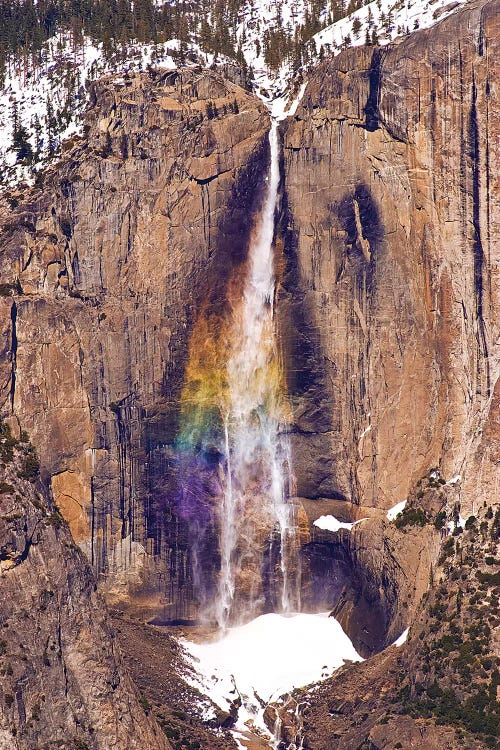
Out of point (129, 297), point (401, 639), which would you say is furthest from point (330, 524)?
point (129, 297)

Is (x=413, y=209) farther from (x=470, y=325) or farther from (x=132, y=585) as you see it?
(x=132, y=585)

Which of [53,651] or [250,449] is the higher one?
[250,449]

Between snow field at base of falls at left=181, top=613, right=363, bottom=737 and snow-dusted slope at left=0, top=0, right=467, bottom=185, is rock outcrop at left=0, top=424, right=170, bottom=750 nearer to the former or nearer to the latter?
snow field at base of falls at left=181, top=613, right=363, bottom=737

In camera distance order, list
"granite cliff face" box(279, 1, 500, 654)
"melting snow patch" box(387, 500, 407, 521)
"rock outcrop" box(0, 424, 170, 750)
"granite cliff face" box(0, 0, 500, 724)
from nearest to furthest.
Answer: "rock outcrop" box(0, 424, 170, 750) < "granite cliff face" box(279, 1, 500, 654) < "granite cliff face" box(0, 0, 500, 724) < "melting snow patch" box(387, 500, 407, 521)

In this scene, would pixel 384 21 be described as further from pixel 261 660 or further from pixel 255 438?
pixel 261 660

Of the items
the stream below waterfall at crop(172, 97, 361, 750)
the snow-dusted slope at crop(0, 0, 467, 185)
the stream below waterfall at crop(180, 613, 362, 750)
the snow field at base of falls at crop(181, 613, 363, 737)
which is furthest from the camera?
the snow-dusted slope at crop(0, 0, 467, 185)

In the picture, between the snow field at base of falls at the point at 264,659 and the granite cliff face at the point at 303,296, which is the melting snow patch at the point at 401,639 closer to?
the granite cliff face at the point at 303,296

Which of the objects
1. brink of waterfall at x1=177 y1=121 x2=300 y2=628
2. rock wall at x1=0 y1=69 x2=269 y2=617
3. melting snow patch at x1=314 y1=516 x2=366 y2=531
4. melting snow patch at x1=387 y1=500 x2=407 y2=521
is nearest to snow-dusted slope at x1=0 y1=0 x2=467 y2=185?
rock wall at x1=0 y1=69 x2=269 y2=617

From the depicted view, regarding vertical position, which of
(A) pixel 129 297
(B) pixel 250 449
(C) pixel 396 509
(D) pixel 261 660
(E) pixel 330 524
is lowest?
(D) pixel 261 660
